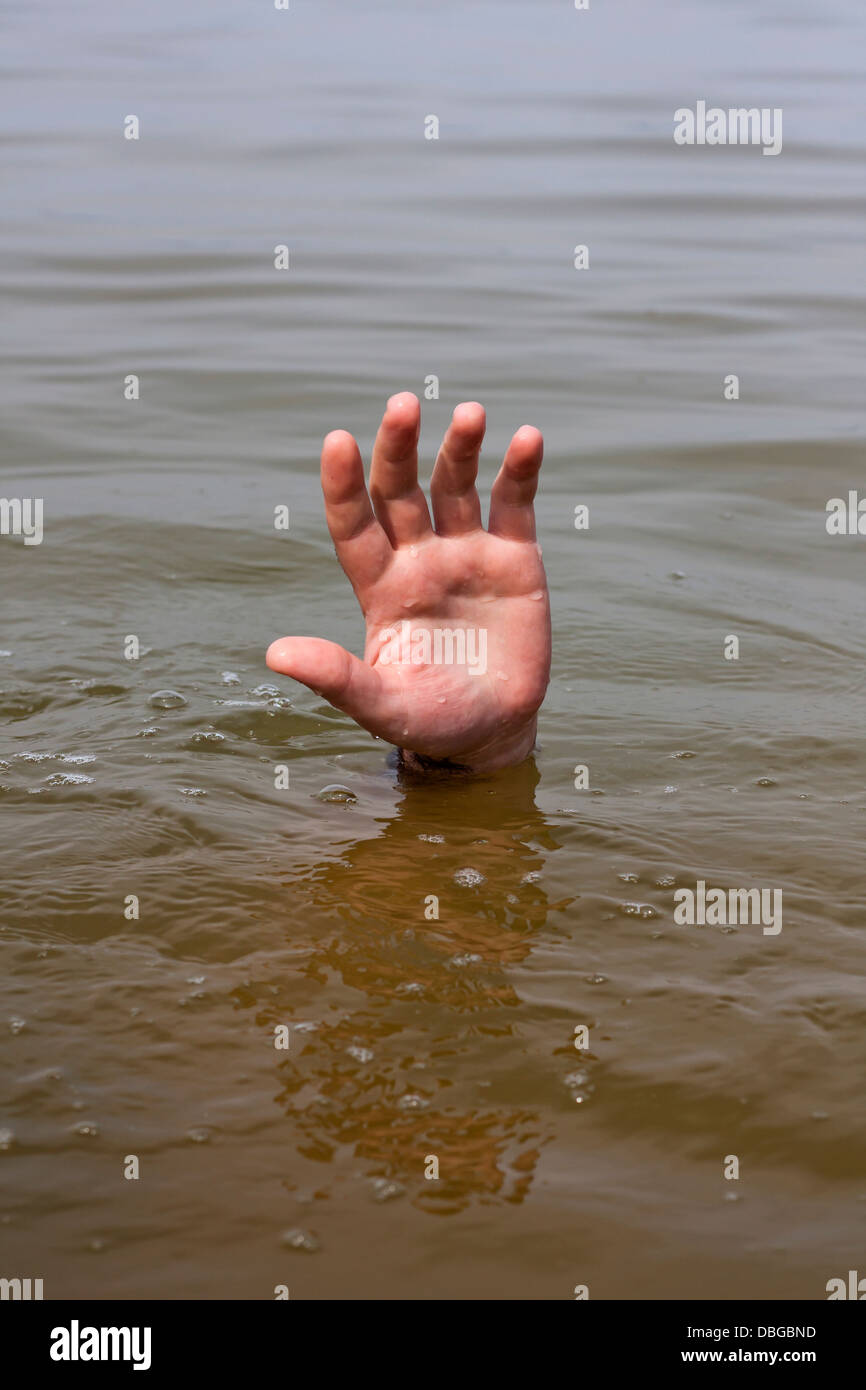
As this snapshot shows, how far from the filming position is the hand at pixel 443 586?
283 cm

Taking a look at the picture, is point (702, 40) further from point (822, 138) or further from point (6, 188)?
point (6, 188)

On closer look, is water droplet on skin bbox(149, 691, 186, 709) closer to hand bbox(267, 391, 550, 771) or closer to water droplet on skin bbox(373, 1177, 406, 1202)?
hand bbox(267, 391, 550, 771)

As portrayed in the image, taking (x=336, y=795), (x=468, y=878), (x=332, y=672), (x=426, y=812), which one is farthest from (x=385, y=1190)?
(x=336, y=795)

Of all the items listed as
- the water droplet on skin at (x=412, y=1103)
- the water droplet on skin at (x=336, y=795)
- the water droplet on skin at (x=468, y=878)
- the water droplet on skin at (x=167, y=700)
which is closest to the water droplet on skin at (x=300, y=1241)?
the water droplet on skin at (x=412, y=1103)

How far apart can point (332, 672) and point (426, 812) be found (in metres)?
0.57

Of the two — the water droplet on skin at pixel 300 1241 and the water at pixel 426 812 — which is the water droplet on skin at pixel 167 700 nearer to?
the water at pixel 426 812

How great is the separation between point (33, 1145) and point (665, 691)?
2307 mm

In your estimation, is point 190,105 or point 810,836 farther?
point 190,105

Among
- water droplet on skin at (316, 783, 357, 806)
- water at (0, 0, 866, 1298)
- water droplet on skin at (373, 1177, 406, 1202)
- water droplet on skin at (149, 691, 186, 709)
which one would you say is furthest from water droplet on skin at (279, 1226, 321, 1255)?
water droplet on skin at (149, 691, 186, 709)

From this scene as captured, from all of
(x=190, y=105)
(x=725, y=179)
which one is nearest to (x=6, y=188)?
(x=190, y=105)

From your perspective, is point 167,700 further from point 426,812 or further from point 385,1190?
point 385,1190

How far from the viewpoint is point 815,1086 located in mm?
2125

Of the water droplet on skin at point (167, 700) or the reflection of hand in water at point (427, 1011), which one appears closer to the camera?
the reflection of hand in water at point (427, 1011)

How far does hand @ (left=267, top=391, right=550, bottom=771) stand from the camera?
2.83m
